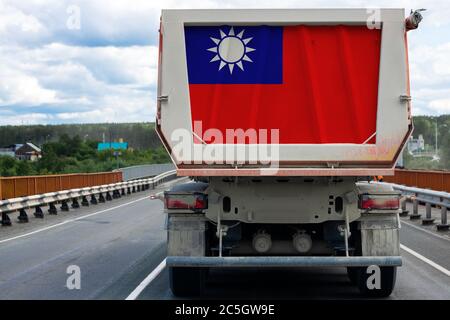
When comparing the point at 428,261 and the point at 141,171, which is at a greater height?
the point at 141,171

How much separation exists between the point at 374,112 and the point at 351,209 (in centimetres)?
120

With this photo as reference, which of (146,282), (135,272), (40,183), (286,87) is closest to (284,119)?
(286,87)

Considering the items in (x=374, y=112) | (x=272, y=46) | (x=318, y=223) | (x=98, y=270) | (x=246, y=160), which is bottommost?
(x=98, y=270)

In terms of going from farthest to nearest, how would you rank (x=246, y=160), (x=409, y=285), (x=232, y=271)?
(x=232, y=271)
(x=409, y=285)
(x=246, y=160)

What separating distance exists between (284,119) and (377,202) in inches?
58.8

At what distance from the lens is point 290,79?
920cm

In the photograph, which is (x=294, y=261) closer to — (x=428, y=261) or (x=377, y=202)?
(x=377, y=202)

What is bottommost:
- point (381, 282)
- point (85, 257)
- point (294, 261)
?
point (85, 257)

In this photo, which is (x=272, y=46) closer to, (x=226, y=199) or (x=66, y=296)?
(x=226, y=199)

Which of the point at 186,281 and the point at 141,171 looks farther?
the point at 141,171

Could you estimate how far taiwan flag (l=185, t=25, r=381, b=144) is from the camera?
9.16 meters

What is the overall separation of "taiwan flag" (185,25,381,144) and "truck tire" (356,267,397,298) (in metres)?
1.74
